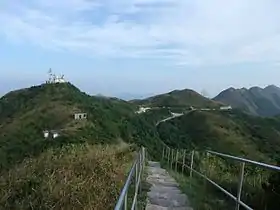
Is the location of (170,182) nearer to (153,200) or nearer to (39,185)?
(153,200)

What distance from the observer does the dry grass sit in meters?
6.63

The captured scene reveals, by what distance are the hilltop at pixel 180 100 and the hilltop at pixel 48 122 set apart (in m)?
50.2

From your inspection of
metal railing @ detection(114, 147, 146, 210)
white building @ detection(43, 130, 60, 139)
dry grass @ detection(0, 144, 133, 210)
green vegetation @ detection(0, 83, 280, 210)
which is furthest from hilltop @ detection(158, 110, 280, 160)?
metal railing @ detection(114, 147, 146, 210)

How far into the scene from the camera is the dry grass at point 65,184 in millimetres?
6633

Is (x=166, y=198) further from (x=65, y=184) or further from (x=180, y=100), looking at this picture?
(x=180, y=100)

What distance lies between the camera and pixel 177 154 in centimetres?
1622

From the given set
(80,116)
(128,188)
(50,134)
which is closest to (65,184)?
(128,188)

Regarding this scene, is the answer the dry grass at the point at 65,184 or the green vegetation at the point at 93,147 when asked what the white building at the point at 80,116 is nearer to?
the green vegetation at the point at 93,147

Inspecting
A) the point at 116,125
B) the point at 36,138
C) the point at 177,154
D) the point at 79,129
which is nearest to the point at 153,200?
the point at 177,154

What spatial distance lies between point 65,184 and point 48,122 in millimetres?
46962

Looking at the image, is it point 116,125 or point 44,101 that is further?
point 44,101

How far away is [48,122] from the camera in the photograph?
53.1 metres

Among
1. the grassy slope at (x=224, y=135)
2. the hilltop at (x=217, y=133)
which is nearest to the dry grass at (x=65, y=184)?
the grassy slope at (x=224, y=135)

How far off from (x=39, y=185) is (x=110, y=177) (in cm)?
122
